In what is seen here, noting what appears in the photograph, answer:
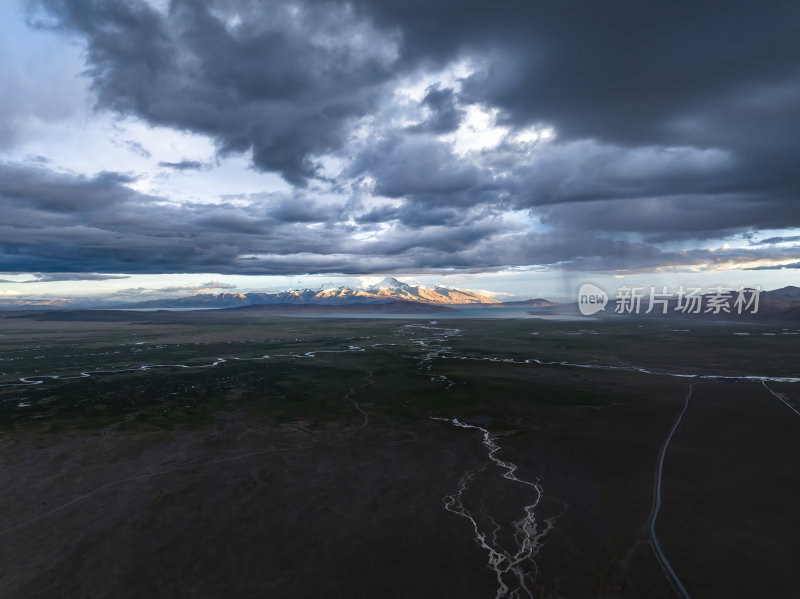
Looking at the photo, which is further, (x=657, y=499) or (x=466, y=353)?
(x=466, y=353)


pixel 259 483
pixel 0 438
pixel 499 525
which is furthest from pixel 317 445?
Result: pixel 0 438

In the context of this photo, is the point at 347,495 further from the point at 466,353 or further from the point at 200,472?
the point at 466,353

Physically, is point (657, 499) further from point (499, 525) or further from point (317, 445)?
point (317, 445)

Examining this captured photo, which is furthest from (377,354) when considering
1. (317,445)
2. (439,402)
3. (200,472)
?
(200,472)

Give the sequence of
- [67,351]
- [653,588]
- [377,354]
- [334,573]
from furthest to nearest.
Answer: [67,351] < [377,354] < [334,573] < [653,588]

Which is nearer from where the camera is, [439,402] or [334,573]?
[334,573]

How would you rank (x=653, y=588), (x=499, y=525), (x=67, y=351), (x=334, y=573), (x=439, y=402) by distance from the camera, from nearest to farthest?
(x=653, y=588) → (x=334, y=573) → (x=499, y=525) → (x=439, y=402) → (x=67, y=351)

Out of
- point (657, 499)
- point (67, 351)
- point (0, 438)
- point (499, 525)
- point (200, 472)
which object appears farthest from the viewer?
point (67, 351)
